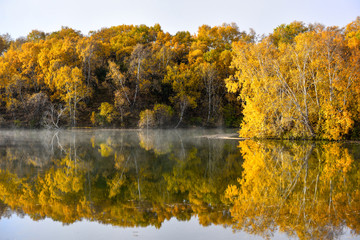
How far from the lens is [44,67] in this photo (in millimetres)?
51469

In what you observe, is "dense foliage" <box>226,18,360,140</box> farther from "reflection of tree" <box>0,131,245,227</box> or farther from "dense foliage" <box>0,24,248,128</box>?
"dense foliage" <box>0,24,248,128</box>

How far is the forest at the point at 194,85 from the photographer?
28266mm

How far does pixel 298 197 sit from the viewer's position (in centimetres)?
1062

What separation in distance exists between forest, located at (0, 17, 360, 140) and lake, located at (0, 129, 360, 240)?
11258 mm

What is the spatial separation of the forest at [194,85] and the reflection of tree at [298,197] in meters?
12.0

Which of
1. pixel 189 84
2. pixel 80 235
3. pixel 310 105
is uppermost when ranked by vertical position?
pixel 189 84

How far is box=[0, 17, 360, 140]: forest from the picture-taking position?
28266 mm

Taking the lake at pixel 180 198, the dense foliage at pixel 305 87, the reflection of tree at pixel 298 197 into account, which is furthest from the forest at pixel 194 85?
the reflection of tree at pixel 298 197

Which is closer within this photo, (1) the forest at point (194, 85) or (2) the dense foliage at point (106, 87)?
(1) the forest at point (194, 85)

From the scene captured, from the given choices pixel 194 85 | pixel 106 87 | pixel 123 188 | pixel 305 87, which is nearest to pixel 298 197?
pixel 123 188

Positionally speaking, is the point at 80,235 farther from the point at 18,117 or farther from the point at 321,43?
the point at 18,117

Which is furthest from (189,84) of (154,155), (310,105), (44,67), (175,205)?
(175,205)

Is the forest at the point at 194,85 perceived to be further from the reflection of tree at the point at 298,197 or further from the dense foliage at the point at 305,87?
the reflection of tree at the point at 298,197

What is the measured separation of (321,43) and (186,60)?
3400 centimetres
